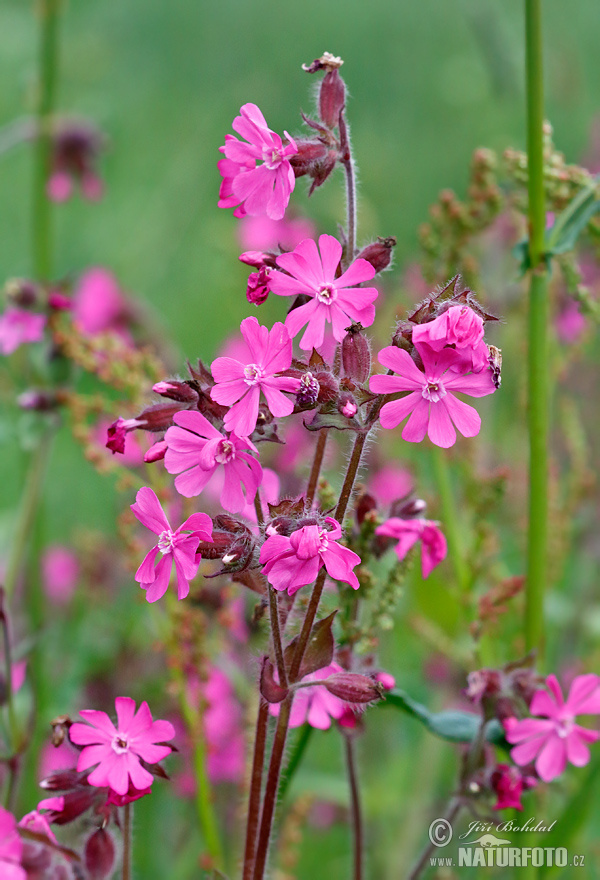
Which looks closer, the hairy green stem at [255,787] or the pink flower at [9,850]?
the pink flower at [9,850]

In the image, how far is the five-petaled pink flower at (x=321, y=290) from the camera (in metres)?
0.50

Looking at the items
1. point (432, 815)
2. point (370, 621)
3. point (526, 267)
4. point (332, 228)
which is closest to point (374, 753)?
point (432, 815)

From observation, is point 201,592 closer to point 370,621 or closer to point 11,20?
point 370,621

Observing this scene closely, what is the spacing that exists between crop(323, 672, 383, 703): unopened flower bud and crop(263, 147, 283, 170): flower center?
0.30 metres

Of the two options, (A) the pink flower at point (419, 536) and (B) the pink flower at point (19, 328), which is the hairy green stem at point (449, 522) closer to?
(A) the pink flower at point (419, 536)

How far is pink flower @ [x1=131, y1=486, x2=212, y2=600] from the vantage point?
478 millimetres

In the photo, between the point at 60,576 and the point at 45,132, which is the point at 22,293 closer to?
the point at 45,132

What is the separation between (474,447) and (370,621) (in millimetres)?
379

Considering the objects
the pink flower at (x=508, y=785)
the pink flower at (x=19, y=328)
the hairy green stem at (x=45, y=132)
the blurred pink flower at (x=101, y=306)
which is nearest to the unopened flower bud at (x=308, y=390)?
the pink flower at (x=508, y=785)

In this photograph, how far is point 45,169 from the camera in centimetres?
116

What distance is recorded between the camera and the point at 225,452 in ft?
1.62

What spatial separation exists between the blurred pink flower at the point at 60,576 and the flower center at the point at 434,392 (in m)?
1.08

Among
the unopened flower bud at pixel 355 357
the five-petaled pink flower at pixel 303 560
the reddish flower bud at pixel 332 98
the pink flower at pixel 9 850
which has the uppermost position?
the reddish flower bud at pixel 332 98

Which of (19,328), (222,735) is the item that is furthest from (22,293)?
(222,735)
